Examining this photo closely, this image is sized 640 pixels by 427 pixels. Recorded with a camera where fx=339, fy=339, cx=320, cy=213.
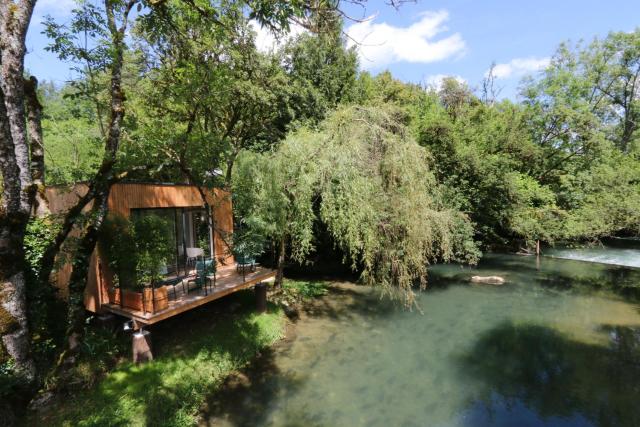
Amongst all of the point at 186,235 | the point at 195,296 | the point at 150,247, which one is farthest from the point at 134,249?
the point at 186,235

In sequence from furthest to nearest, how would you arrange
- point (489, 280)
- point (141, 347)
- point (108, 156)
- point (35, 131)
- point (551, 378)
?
point (489, 280) < point (551, 378) < point (141, 347) < point (35, 131) < point (108, 156)

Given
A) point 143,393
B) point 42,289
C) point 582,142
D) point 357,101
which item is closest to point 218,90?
point 42,289

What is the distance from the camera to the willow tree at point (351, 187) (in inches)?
401

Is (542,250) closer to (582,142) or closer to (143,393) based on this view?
(582,142)

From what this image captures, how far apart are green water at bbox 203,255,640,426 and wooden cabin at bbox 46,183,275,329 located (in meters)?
2.29

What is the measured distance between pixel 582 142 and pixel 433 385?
23.1 m

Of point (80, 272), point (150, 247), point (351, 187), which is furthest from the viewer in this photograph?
point (351, 187)

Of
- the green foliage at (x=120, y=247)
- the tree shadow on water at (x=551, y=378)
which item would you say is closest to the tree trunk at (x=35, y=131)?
the green foliage at (x=120, y=247)

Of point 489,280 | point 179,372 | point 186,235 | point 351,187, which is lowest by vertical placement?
point 489,280

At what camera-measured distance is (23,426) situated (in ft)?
18.3

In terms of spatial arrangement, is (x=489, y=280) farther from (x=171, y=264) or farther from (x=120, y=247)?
(x=120, y=247)

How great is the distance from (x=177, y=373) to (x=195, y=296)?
6.12 feet

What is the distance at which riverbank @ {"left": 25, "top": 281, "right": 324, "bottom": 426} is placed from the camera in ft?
20.2

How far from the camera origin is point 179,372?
756 cm
